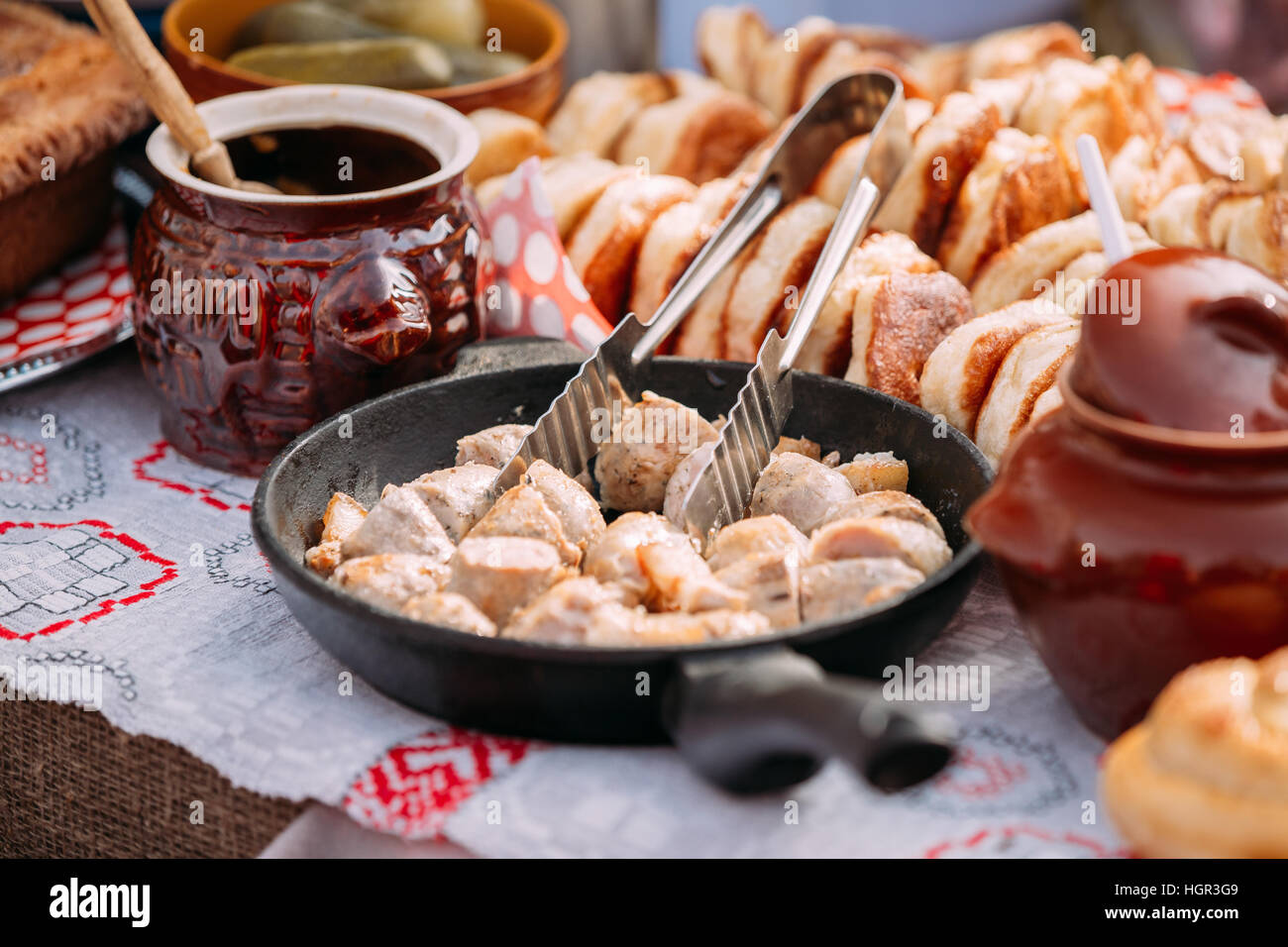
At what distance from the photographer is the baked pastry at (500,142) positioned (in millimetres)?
1883

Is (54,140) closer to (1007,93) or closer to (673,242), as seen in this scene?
(673,242)

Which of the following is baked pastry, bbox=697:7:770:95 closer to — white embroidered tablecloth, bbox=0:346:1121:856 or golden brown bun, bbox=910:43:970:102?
golden brown bun, bbox=910:43:970:102

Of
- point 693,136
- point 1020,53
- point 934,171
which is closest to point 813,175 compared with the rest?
point 934,171

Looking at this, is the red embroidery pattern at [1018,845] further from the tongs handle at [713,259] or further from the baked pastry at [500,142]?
the baked pastry at [500,142]

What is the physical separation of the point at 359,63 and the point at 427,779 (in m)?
1.30

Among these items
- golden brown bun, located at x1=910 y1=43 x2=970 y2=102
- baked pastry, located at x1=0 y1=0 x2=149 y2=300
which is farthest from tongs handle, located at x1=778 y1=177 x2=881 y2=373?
baked pastry, located at x1=0 y1=0 x2=149 y2=300

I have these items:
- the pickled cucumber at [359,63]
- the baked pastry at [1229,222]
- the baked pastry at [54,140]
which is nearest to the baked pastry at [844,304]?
the baked pastry at [1229,222]

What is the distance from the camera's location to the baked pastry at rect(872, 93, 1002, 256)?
1681 mm

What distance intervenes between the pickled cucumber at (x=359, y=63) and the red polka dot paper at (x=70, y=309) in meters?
0.38

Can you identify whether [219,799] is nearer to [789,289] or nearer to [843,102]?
[789,289]

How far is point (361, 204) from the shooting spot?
140cm

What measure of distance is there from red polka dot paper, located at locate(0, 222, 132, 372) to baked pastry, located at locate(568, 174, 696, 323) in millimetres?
649

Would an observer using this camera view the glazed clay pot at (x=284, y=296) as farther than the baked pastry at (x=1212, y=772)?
Yes
